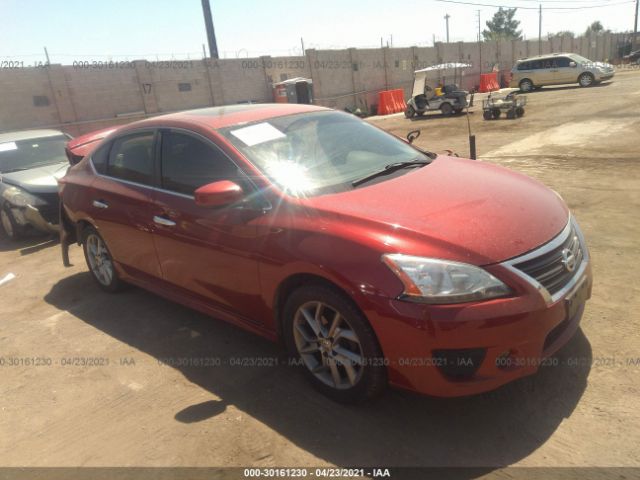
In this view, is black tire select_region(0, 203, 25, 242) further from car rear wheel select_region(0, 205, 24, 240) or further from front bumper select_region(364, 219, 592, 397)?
front bumper select_region(364, 219, 592, 397)

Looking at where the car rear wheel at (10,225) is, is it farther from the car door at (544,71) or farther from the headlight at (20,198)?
the car door at (544,71)

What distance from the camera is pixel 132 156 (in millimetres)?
4086

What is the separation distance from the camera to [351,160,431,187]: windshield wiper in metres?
3.15

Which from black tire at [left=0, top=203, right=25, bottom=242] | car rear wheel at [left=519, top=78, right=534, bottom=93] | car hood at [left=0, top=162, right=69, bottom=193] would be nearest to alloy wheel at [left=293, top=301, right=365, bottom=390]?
car hood at [left=0, top=162, right=69, bottom=193]

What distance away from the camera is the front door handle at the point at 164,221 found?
3.52m

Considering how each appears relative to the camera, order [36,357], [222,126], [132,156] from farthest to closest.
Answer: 1. [132,156]
2. [36,357]
3. [222,126]

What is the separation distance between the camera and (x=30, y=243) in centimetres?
721

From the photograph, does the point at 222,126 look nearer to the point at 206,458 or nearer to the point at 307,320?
the point at 307,320

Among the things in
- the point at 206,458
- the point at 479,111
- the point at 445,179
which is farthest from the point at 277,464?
the point at 479,111

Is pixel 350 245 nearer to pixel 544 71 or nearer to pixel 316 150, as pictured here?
pixel 316 150

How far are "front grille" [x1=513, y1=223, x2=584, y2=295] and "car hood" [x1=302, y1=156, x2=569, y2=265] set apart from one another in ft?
0.23

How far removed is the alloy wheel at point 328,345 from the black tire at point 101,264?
2471 millimetres

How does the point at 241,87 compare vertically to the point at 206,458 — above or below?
above

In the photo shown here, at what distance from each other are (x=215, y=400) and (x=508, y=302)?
1.81 m
